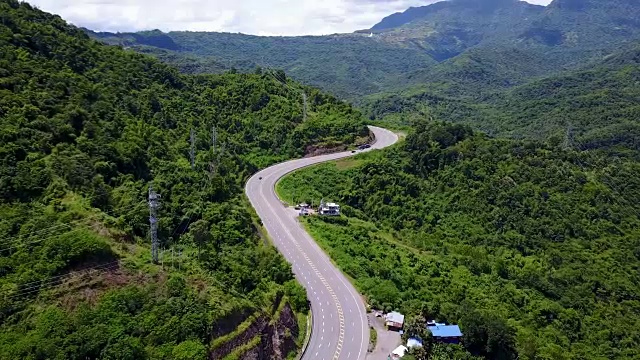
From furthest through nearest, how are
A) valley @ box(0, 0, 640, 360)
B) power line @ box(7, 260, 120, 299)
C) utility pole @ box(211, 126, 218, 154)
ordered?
utility pole @ box(211, 126, 218, 154) < valley @ box(0, 0, 640, 360) < power line @ box(7, 260, 120, 299)

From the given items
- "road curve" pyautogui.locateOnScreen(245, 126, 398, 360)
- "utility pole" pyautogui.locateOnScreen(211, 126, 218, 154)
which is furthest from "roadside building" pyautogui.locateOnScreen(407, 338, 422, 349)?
"utility pole" pyautogui.locateOnScreen(211, 126, 218, 154)

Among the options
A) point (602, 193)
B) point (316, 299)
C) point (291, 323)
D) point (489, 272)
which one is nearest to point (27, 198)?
point (291, 323)

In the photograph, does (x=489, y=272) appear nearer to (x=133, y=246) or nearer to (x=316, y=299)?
(x=316, y=299)

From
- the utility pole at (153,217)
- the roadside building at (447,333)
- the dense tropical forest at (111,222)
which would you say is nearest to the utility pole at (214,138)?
the dense tropical forest at (111,222)

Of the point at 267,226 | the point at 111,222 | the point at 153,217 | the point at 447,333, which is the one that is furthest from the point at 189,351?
the point at 267,226

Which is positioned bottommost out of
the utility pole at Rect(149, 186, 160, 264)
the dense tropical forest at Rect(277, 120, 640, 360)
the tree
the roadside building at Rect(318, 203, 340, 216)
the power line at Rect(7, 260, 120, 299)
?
the dense tropical forest at Rect(277, 120, 640, 360)

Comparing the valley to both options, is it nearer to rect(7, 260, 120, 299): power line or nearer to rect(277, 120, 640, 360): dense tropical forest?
rect(7, 260, 120, 299): power line

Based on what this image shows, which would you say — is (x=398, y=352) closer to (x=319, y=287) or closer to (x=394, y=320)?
(x=394, y=320)
